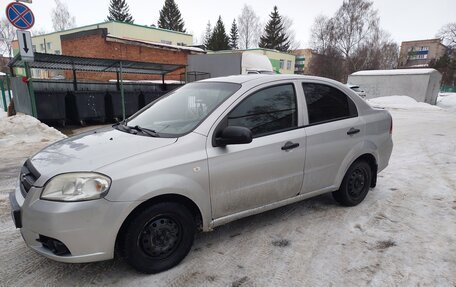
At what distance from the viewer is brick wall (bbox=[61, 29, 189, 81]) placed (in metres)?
23.0

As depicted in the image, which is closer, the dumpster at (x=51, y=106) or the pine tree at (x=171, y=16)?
the dumpster at (x=51, y=106)

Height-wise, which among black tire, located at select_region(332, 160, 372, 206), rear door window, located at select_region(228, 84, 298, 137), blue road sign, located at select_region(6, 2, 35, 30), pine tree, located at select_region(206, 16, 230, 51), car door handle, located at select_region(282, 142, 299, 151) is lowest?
black tire, located at select_region(332, 160, 372, 206)

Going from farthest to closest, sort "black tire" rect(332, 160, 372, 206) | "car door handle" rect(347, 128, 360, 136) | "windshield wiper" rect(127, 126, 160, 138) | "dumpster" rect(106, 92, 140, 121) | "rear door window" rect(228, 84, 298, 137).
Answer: "dumpster" rect(106, 92, 140, 121) < "black tire" rect(332, 160, 372, 206) < "car door handle" rect(347, 128, 360, 136) < "rear door window" rect(228, 84, 298, 137) < "windshield wiper" rect(127, 126, 160, 138)

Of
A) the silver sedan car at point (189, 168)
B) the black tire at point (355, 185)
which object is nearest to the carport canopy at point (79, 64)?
the silver sedan car at point (189, 168)

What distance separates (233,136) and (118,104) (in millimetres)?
11153

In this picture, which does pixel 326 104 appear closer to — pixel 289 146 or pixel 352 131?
pixel 352 131

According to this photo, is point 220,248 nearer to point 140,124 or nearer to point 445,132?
point 140,124

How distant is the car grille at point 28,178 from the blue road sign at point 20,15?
19.9 ft

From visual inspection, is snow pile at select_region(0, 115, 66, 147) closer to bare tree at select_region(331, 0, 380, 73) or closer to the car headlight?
the car headlight

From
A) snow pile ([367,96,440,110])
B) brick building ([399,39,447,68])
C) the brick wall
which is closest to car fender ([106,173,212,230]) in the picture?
snow pile ([367,96,440,110])

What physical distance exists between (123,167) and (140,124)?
1.00m

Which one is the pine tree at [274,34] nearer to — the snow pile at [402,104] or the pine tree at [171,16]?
the pine tree at [171,16]

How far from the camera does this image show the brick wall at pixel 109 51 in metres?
23.0

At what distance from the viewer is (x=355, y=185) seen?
13.6 feet
